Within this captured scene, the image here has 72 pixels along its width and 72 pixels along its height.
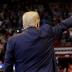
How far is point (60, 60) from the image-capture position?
15.5 feet

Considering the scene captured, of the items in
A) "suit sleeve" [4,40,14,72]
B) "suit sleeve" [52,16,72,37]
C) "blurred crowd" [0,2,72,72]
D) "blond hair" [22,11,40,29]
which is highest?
"blond hair" [22,11,40,29]

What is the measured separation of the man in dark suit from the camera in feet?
6.92

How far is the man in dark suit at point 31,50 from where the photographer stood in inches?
83.0

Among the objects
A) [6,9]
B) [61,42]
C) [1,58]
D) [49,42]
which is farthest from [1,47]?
[49,42]

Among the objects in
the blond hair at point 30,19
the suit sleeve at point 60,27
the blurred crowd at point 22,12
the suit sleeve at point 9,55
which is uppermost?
the blond hair at point 30,19

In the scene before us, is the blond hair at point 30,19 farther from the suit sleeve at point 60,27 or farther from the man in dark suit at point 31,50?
the suit sleeve at point 60,27

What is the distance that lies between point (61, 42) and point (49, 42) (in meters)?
4.64

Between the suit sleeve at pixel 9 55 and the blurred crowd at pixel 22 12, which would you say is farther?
the blurred crowd at pixel 22 12

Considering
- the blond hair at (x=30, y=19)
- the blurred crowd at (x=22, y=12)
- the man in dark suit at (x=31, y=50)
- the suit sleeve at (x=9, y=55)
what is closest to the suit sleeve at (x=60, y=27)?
the man in dark suit at (x=31, y=50)

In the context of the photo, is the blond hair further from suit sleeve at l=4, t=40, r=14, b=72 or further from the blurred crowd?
the blurred crowd

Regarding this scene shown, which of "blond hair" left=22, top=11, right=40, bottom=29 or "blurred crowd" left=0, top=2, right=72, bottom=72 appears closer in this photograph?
"blond hair" left=22, top=11, right=40, bottom=29

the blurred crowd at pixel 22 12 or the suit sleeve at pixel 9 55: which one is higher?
the suit sleeve at pixel 9 55

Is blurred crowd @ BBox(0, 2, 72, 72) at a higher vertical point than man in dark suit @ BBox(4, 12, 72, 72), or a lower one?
lower

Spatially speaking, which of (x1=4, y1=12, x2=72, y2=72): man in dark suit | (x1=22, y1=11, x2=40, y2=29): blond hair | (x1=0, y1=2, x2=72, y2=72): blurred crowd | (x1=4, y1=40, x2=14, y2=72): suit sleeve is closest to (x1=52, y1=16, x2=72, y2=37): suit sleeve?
(x1=4, y1=12, x2=72, y2=72): man in dark suit
